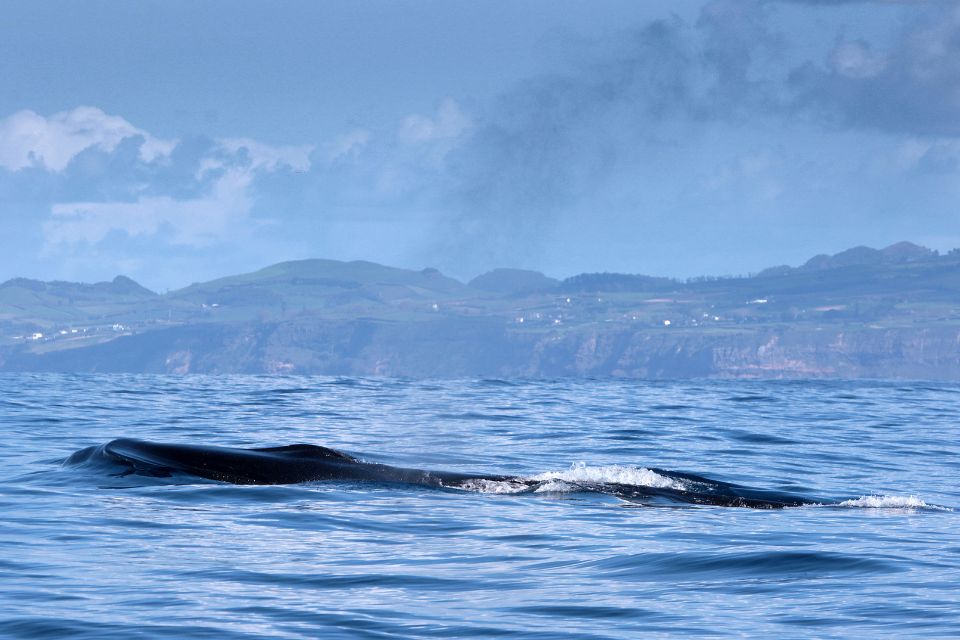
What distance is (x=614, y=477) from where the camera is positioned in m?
18.5

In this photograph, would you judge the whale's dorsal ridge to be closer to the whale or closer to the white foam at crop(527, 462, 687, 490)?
the whale

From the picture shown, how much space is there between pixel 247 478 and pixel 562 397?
1429 inches

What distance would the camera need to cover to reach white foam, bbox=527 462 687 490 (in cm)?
1809

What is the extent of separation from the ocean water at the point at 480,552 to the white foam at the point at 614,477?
0.28ft

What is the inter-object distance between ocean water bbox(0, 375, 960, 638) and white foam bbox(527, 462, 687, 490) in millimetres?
85

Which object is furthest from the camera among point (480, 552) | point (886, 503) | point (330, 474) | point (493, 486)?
point (330, 474)

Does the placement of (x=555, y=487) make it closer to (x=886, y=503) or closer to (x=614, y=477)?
(x=614, y=477)

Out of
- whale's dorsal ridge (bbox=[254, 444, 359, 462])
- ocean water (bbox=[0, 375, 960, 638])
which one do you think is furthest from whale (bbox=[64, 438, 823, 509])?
ocean water (bbox=[0, 375, 960, 638])

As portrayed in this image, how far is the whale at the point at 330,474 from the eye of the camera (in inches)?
684

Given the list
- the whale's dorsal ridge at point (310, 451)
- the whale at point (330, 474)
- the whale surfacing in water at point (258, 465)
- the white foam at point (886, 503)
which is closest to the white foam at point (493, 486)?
the whale at point (330, 474)

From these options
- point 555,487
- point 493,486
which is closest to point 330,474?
point 493,486

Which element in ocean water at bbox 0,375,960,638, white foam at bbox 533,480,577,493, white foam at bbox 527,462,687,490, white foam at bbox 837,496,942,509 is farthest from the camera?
white foam at bbox 527,462,687,490

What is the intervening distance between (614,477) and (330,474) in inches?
162

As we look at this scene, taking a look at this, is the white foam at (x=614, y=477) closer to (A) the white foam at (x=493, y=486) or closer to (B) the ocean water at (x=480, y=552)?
(B) the ocean water at (x=480, y=552)
